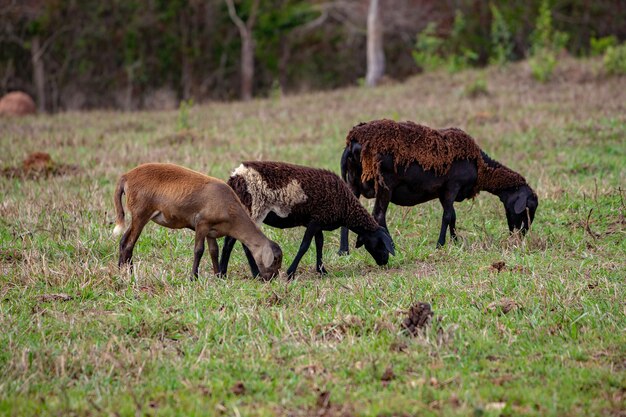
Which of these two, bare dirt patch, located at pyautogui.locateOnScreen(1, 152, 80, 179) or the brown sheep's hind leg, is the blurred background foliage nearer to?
bare dirt patch, located at pyautogui.locateOnScreen(1, 152, 80, 179)

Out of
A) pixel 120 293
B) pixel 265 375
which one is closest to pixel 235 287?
pixel 120 293

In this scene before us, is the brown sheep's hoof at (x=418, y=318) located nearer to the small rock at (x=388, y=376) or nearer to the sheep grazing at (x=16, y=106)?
the small rock at (x=388, y=376)

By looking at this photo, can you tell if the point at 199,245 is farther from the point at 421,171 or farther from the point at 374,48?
the point at 374,48

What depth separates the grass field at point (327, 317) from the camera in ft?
18.1

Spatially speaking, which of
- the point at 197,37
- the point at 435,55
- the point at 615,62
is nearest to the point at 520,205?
the point at 615,62

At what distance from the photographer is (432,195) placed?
1062 cm

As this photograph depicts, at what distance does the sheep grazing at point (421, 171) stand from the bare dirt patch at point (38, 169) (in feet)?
21.4

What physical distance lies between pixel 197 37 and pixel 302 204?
29716 millimetres

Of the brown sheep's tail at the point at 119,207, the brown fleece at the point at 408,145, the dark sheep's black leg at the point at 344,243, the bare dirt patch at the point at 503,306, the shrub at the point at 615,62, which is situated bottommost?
the dark sheep's black leg at the point at 344,243

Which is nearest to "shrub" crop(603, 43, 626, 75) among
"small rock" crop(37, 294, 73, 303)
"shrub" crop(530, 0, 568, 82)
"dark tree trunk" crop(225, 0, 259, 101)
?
"shrub" crop(530, 0, 568, 82)

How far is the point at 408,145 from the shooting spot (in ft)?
33.2

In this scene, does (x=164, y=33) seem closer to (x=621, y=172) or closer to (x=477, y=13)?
(x=477, y=13)

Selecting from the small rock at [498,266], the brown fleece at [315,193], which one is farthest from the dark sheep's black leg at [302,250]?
the small rock at [498,266]

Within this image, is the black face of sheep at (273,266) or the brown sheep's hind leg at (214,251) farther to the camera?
the brown sheep's hind leg at (214,251)
